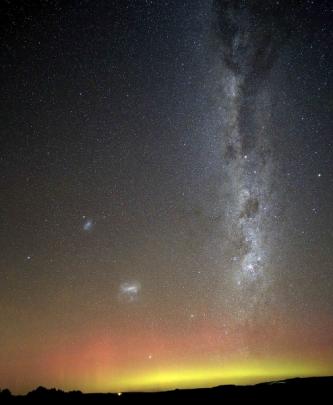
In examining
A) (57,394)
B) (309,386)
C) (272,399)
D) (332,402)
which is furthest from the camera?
(57,394)

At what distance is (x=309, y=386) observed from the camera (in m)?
11.6

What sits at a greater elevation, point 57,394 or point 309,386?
point 57,394

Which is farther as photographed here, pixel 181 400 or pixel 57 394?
pixel 57 394

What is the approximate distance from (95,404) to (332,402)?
8.37 m

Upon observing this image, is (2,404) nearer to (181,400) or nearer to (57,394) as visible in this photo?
(57,394)

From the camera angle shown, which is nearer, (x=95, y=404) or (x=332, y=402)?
(x=332, y=402)

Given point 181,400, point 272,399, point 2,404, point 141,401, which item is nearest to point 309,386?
point 272,399

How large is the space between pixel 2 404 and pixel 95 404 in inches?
133

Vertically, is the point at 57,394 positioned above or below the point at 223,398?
above

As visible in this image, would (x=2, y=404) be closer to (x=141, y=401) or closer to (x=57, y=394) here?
(x=57, y=394)

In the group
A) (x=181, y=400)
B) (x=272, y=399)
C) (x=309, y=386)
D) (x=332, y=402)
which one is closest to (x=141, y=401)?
(x=181, y=400)

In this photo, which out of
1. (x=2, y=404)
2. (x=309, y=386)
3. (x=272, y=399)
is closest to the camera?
Result: (x=272, y=399)

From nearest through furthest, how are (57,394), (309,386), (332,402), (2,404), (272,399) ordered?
(332,402) < (272,399) < (309,386) < (2,404) < (57,394)

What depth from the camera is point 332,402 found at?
358 inches
